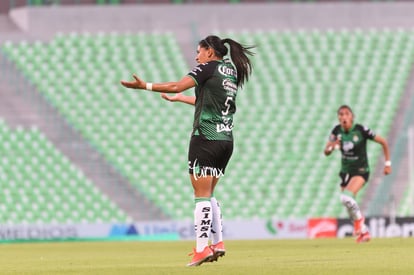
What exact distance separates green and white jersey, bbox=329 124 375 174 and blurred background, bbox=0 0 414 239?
7423mm

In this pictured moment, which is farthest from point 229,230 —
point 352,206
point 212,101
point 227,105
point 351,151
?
point 212,101

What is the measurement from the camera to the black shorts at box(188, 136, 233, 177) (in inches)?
424

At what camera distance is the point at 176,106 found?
2842cm

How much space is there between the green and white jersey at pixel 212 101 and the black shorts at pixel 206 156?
56mm

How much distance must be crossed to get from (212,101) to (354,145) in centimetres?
755

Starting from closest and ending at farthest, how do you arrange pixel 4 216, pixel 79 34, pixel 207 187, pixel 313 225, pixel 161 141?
1. pixel 207 187
2. pixel 313 225
3. pixel 4 216
4. pixel 161 141
5. pixel 79 34

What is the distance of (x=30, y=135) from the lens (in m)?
27.2

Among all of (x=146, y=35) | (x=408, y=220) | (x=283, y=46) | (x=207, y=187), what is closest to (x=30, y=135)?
(x=146, y=35)

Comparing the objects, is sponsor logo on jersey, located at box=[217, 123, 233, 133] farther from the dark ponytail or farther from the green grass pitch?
the green grass pitch

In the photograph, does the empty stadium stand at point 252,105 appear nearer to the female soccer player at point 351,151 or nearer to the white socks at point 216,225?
the female soccer player at point 351,151

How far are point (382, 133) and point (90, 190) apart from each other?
23.5ft

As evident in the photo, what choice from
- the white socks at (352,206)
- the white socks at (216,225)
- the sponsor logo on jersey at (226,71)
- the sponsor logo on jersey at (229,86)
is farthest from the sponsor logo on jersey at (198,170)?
the white socks at (352,206)

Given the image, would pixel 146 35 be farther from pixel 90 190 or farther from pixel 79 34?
pixel 90 190

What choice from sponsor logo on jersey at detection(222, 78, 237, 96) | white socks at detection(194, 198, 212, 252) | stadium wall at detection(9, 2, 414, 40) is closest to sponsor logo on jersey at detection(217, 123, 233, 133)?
sponsor logo on jersey at detection(222, 78, 237, 96)
